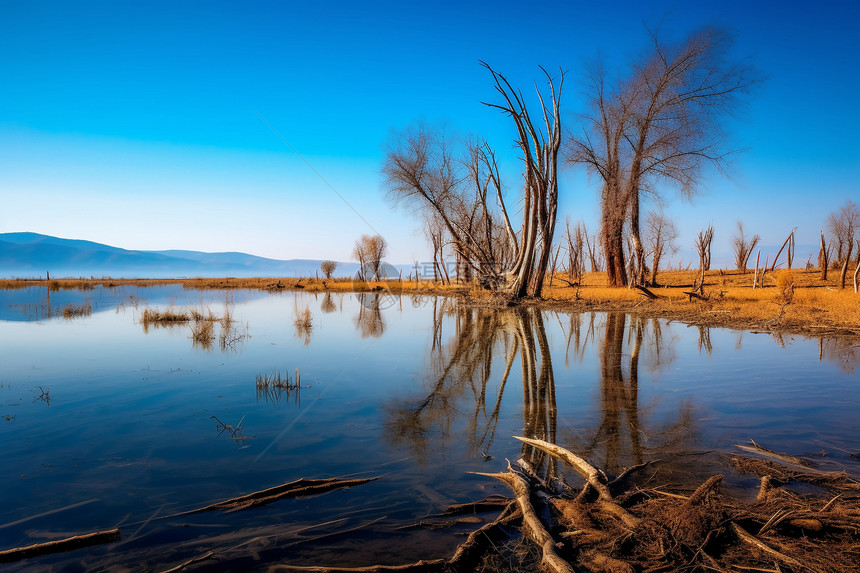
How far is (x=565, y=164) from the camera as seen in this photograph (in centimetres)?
2564

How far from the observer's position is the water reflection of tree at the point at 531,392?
510 cm

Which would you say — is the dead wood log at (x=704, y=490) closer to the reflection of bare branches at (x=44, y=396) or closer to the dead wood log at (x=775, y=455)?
the dead wood log at (x=775, y=455)

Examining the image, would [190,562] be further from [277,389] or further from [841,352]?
[841,352]

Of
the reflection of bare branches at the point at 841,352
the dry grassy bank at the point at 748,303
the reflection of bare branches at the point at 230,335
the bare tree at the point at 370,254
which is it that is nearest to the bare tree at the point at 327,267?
the bare tree at the point at 370,254

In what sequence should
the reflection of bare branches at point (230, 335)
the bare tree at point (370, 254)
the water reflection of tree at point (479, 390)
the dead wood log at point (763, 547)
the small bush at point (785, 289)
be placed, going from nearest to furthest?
the dead wood log at point (763, 547)
the water reflection of tree at point (479, 390)
the reflection of bare branches at point (230, 335)
the small bush at point (785, 289)
the bare tree at point (370, 254)

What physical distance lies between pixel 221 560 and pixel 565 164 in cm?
2556

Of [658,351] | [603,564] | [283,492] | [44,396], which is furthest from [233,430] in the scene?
[658,351]

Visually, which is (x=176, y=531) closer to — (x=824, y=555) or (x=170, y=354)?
(x=824, y=555)

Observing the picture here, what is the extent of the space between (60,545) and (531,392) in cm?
569

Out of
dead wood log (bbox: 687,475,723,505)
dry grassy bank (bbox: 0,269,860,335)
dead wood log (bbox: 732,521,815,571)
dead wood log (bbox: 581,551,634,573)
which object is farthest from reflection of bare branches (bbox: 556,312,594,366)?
dead wood log (bbox: 581,551,634,573)

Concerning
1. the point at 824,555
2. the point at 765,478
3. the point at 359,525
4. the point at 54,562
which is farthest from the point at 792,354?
the point at 54,562

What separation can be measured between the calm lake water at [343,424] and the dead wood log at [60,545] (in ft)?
0.24

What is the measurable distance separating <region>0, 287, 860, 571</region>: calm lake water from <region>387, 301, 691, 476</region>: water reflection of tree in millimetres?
46

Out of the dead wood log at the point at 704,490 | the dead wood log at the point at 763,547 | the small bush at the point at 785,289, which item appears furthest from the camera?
the small bush at the point at 785,289
